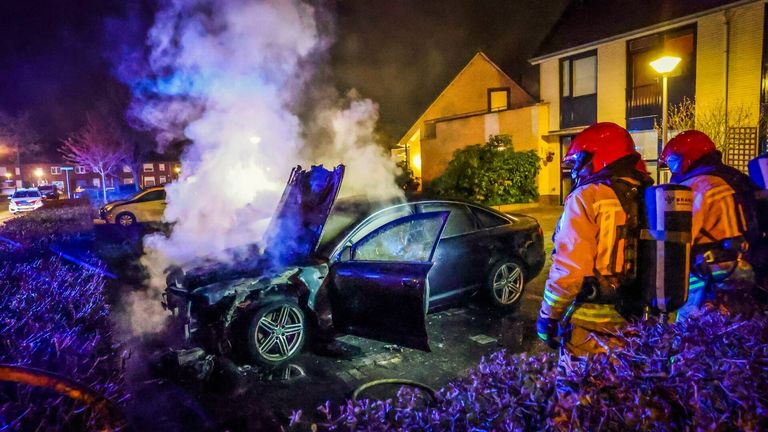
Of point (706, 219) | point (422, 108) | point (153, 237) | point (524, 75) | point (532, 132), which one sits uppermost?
point (524, 75)

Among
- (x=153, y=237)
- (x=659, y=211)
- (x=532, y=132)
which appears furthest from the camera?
(x=532, y=132)

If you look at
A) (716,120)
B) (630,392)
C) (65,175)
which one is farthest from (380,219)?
(65,175)

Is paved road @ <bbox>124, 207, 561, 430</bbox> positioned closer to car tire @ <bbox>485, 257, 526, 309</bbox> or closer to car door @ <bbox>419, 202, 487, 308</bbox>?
car tire @ <bbox>485, 257, 526, 309</bbox>

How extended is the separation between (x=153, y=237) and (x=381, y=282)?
892 cm

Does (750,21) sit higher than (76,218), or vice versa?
(750,21)

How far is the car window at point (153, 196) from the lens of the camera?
16500 mm

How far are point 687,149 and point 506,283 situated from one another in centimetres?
301

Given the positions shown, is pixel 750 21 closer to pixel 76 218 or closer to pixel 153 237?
pixel 153 237

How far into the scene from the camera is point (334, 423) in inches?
76.9

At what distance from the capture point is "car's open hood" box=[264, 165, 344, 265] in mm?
5262

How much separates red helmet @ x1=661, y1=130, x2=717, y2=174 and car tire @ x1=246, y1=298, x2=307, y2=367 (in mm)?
3586

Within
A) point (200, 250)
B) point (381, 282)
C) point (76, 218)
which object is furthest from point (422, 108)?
point (381, 282)

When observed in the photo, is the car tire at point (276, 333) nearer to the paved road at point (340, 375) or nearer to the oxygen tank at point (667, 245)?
the paved road at point (340, 375)

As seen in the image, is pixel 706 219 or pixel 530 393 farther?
pixel 706 219
